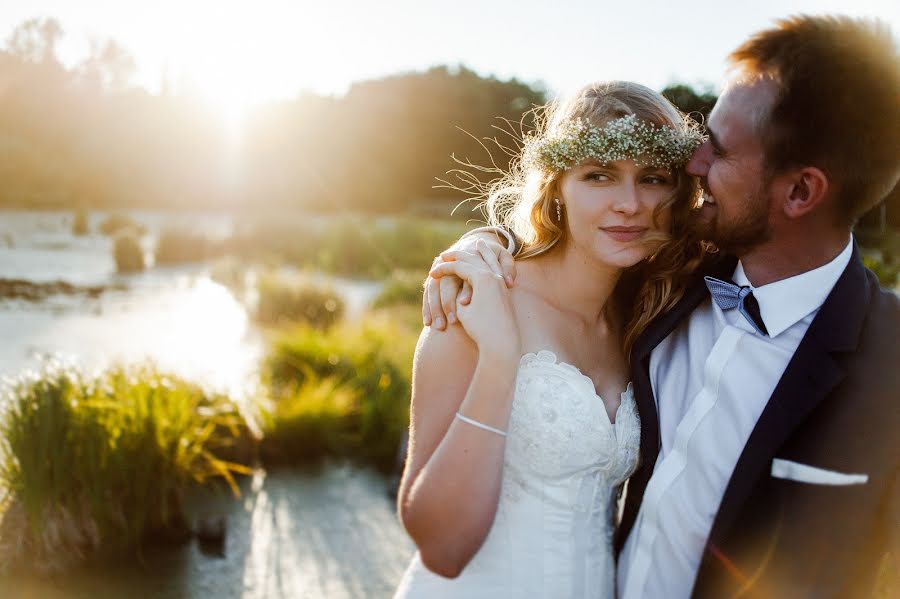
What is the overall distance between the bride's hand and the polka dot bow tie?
1.80 feet

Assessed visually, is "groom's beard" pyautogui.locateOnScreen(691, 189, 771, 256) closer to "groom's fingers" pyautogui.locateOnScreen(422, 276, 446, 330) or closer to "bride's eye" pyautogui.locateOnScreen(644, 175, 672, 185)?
"bride's eye" pyautogui.locateOnScreen(644, 175, 672, 185)

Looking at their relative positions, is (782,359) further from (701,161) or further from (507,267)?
(507,267)

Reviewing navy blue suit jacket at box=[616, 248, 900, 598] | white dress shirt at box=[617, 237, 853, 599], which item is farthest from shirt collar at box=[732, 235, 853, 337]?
navy blue suit jacket at box=[616, 248, 900, 598]

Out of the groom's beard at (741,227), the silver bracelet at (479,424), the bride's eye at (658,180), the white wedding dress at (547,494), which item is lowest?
the white wedding dress at (547,494)

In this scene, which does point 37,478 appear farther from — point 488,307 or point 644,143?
point 644,143

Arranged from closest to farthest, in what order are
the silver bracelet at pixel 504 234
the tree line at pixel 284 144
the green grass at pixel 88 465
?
the silver bracelet at pixel 504 234, the green grass at pixel 88 465, the tree line at pixel 284 144

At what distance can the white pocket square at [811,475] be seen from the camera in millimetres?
1561

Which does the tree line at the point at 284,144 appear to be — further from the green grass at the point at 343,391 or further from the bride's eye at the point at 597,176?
the bride's eye at the point at 597,176

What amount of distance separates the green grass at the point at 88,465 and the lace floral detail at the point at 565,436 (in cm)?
287

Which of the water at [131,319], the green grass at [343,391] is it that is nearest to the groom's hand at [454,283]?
the water at [131,319]

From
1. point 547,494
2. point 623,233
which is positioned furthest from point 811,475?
point 623,233

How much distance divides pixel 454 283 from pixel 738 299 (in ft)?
2.48

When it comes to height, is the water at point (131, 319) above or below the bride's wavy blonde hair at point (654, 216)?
below

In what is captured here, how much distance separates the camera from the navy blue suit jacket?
157cm
